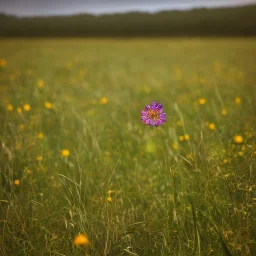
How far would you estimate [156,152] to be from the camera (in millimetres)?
2307

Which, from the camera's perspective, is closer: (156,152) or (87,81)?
(156,152)

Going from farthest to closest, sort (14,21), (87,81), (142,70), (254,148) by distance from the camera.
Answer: (142,70) → (87,81) → (14,21) → (254,148)

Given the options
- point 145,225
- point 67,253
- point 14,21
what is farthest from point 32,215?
point 14,21

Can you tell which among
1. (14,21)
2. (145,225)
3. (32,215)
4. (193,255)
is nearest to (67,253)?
(32,215)

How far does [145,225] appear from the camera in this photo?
4.72 feet

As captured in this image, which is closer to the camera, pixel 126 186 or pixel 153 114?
pixel 153 114

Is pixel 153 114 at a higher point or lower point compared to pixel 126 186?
higher

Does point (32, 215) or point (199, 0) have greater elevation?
point (199, 0)

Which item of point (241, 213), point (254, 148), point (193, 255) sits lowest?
point (193, 255)

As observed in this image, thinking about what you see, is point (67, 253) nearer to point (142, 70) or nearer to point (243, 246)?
point (243, 246)

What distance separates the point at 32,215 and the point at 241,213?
111 centimetres

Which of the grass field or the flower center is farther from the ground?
the flower center

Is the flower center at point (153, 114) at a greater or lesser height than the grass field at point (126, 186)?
greater

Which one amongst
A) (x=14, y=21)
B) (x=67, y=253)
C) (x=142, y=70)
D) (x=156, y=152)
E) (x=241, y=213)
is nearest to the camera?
(x=67, y=253)
